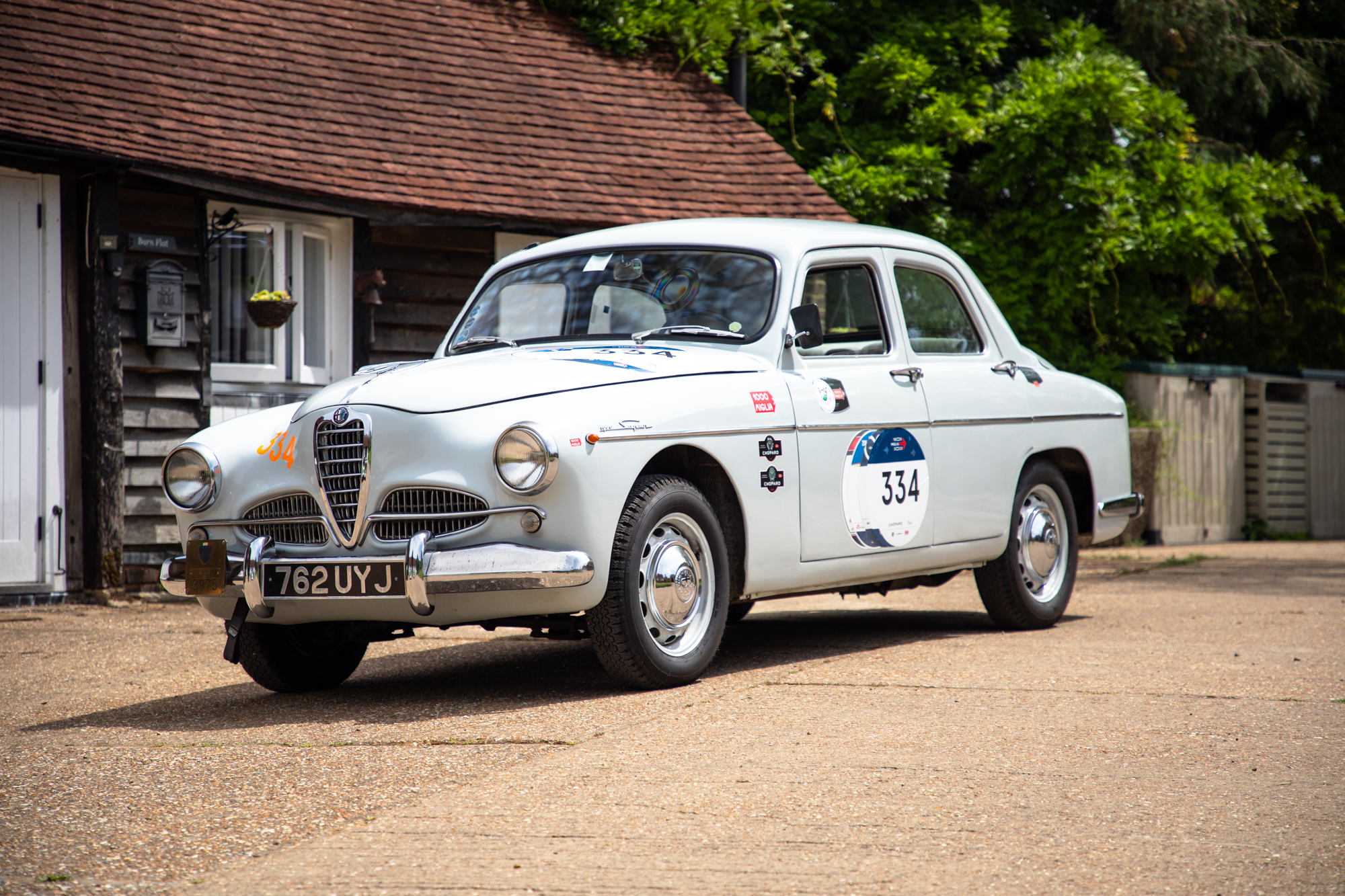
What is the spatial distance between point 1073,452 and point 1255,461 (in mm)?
9474

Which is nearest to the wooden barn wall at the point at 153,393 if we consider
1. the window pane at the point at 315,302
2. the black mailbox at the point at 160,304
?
the black mailbox at the point at 160,304

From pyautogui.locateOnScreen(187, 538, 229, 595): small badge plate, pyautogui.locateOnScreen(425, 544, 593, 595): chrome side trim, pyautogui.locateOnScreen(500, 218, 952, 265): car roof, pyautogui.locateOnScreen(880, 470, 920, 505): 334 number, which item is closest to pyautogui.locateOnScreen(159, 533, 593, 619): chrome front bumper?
pyautogui.locateOnScreen(425, 544, 593, 595): chrome side trim

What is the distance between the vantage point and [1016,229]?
50.0 feet

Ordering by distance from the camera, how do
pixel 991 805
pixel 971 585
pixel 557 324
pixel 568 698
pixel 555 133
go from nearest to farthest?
pixel 991 805 → pixel 568 698 → pixel 557 324 → pixel 971 585 → pixel 555 133

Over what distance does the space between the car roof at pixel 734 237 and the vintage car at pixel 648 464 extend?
0.02m

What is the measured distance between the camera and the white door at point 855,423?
5.90 metres

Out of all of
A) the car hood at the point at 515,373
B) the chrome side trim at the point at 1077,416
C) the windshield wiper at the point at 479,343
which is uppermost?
the windshield wiper at the point at 479,343

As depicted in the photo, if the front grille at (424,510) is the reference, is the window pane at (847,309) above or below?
above

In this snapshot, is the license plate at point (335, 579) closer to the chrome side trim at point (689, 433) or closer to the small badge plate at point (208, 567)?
the small badge plate at point (208, 567)

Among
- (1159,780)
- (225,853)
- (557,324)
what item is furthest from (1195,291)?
(225,853)

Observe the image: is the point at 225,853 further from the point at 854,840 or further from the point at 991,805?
the point at 991,805

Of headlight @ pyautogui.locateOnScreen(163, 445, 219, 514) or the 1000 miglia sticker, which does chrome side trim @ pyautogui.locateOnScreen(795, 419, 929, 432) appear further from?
headlight @ pyautogui.locateOnScreen(163, 445, 219, 514)

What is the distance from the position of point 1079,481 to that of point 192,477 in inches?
179

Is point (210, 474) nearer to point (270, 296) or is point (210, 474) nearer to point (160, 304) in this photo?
point (160, 304)
